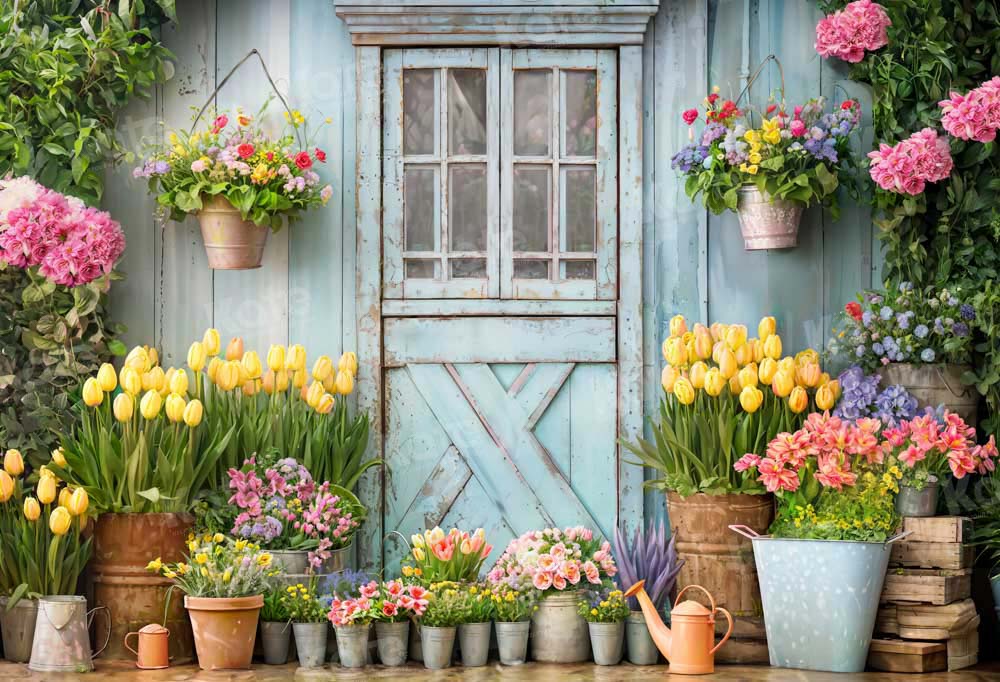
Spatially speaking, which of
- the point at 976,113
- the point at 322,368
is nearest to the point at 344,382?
the point at 322,368

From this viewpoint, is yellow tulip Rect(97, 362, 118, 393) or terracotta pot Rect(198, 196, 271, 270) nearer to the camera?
yellow tulip Rect(97, 362, 118, 393)

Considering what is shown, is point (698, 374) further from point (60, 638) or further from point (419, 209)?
point (60, 638)

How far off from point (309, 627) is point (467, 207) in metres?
1.80

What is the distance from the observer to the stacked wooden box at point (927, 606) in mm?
4598

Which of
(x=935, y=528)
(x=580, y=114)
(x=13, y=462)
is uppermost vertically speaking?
(x=580, y=114)

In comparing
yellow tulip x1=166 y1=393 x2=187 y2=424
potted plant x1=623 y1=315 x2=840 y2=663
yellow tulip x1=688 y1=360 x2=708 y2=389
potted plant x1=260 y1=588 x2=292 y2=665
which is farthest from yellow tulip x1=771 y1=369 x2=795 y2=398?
yellow tulip x1=166 y1=393 x2=187 y2=424

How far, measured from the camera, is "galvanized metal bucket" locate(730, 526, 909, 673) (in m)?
4.50

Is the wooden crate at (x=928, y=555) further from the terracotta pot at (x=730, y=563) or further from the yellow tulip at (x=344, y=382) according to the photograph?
the yellow tulip at (x=344, y=382)

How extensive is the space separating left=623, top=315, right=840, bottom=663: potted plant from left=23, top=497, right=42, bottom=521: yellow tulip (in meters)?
2.20

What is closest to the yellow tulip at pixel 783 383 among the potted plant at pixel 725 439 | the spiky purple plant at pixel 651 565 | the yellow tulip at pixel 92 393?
the potted plant at pixel 725 439

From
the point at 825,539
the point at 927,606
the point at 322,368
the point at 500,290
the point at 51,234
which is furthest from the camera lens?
the point at 500,290

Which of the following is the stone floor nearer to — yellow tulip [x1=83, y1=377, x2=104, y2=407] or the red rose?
yellow tulip [x1=83, y1=377, x2=104, y2=407]

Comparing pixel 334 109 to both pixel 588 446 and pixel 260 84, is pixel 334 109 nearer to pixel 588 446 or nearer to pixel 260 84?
pixel 260 84

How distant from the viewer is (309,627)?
4.54m
